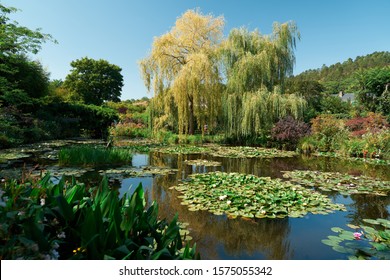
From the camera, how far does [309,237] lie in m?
3.08

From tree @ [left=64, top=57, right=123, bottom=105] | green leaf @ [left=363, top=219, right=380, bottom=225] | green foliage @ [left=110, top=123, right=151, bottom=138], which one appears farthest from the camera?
tree @ [left=64, top=57, right=123, bottom=105]

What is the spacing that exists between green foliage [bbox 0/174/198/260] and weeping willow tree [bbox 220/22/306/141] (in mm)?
11692

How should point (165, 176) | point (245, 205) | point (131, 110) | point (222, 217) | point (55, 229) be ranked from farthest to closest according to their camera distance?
point (131, 110) → point (165, 176) → point (245, 205) → point (222, 217) → point (55, 229)

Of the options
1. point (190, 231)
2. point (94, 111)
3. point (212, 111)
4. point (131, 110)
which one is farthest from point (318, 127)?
point (131, 110)

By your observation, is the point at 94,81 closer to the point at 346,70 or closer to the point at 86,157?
the point at 86,157

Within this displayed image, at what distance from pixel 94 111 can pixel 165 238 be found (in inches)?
711

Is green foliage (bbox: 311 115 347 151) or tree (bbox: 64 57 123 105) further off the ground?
tree (bbox: 64 57 123 105)

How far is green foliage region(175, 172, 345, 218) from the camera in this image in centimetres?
377

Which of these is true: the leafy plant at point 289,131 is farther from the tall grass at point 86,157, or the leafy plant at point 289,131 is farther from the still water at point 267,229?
the tall grass at point 86,157

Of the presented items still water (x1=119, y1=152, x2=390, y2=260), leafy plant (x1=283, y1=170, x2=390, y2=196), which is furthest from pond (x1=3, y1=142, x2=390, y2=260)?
leafy plant (x1=283, y1=170, x2=390, y2=196)

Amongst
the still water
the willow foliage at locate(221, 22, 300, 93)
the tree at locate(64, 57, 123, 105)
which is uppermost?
the tree at locate(64, 57, 123, 105)

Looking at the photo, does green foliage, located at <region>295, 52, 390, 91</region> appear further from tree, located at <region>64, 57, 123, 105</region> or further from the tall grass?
the tall grass
